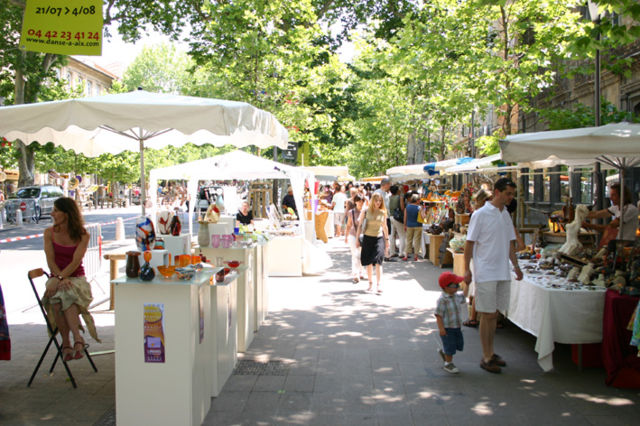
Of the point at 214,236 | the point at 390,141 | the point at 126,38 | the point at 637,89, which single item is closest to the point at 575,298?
the point at 214,236

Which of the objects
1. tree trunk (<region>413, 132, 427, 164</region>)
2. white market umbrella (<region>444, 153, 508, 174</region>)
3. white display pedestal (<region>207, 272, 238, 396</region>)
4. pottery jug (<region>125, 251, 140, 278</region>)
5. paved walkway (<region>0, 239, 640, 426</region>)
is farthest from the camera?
tree trunk (<region>413, 132, 427, 164</region>)

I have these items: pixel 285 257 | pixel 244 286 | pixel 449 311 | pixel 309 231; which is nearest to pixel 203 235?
pixel 244 286

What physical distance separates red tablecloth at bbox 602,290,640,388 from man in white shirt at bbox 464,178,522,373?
0.92 m

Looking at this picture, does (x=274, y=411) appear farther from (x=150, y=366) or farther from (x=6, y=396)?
(x=6, y=396)

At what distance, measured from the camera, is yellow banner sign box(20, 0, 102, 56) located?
553 centimetres

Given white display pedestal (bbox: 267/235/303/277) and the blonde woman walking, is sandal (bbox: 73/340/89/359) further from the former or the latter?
white display pedestal (bbox: 267/235/303/277)

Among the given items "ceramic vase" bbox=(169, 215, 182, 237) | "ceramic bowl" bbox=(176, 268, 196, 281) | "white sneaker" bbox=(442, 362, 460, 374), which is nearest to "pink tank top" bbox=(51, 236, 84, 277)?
"ceramic vase" bbox=(169, 215, 182, 237)

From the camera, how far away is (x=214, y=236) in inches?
265

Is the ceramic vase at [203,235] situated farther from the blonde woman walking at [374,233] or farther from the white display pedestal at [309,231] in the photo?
the white display pedestal at [309,231]

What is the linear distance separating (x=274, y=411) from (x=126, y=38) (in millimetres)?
19467

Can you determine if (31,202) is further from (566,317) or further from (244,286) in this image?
(566,317)

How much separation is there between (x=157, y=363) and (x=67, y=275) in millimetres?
1930

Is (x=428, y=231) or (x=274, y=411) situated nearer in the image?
(x=274, y=411)

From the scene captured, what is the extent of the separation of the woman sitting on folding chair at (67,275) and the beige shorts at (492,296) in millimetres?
3994
